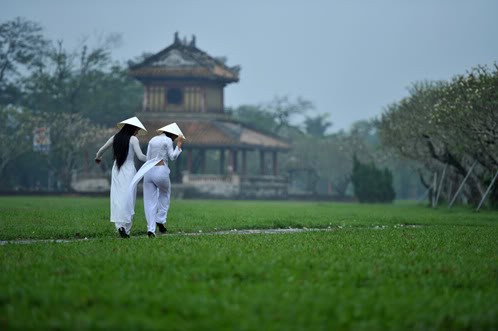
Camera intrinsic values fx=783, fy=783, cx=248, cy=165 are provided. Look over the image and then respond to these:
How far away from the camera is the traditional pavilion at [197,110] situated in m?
61.2

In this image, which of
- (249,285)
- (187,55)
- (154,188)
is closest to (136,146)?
(154,188)

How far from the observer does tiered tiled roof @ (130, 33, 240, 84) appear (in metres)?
62.6

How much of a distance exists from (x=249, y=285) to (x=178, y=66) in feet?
186

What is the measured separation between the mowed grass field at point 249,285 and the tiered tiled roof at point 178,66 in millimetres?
50172

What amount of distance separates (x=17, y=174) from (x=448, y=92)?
46554 mm

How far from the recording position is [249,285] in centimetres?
780

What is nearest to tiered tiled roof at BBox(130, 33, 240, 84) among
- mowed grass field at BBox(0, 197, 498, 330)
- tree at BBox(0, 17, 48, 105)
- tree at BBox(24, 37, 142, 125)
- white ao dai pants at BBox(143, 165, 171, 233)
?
tree at BBox(24, 37, 142, 125)

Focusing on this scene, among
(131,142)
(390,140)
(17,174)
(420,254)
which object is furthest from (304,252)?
(17,174)

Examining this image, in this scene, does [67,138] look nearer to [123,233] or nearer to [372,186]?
[372,186]

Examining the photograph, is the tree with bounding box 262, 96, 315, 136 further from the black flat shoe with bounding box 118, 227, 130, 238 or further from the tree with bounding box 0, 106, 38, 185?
the black flat shoe with bounding box 118, 227, 130, 238

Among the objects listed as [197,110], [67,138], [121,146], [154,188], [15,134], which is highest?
[197,110]

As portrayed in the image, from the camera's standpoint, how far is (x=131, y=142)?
1462 centimetres

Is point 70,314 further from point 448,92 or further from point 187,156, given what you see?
point 187,156

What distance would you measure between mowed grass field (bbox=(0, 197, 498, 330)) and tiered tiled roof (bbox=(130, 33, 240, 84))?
165 ft
